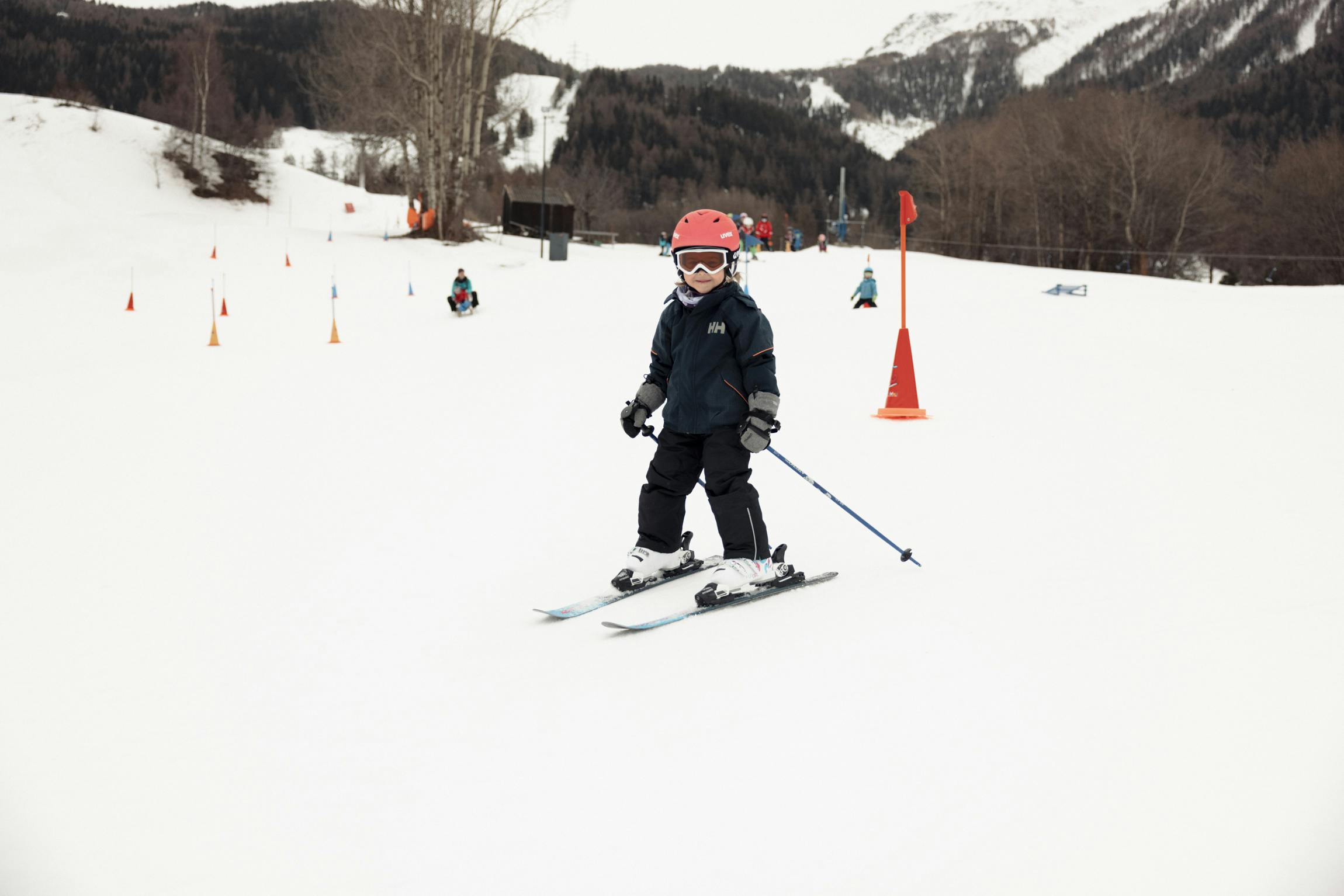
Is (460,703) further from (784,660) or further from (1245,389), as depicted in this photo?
(1245,389)

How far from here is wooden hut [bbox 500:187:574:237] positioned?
153 feet

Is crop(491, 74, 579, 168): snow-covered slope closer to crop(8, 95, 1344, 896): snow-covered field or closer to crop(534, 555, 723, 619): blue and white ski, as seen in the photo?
crop(8, 95, 1344, 896): snow-covered field

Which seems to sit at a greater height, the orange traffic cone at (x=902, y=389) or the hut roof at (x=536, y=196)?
the hut roof at (x=536, y=196)

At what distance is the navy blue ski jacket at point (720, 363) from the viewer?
4387mm

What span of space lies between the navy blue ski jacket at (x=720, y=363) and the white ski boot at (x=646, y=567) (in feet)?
2.17

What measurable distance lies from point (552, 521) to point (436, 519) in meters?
0.76

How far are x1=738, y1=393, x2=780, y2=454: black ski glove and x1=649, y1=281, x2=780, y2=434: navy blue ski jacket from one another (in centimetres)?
6

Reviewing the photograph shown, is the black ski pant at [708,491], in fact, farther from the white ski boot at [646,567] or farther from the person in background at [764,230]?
the person in background at [764,230]

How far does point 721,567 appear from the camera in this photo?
4402 millimetres

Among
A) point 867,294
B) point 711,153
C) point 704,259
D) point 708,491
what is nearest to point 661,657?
point 708,491

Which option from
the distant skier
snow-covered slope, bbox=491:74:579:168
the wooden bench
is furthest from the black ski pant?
snow-covered slope, bbox=491:74:579:168

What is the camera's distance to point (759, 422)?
167 inches

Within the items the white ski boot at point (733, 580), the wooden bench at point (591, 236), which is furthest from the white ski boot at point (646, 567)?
the wooden bench at point (591, 236)

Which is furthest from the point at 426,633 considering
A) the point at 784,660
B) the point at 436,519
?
the point at 436,519
